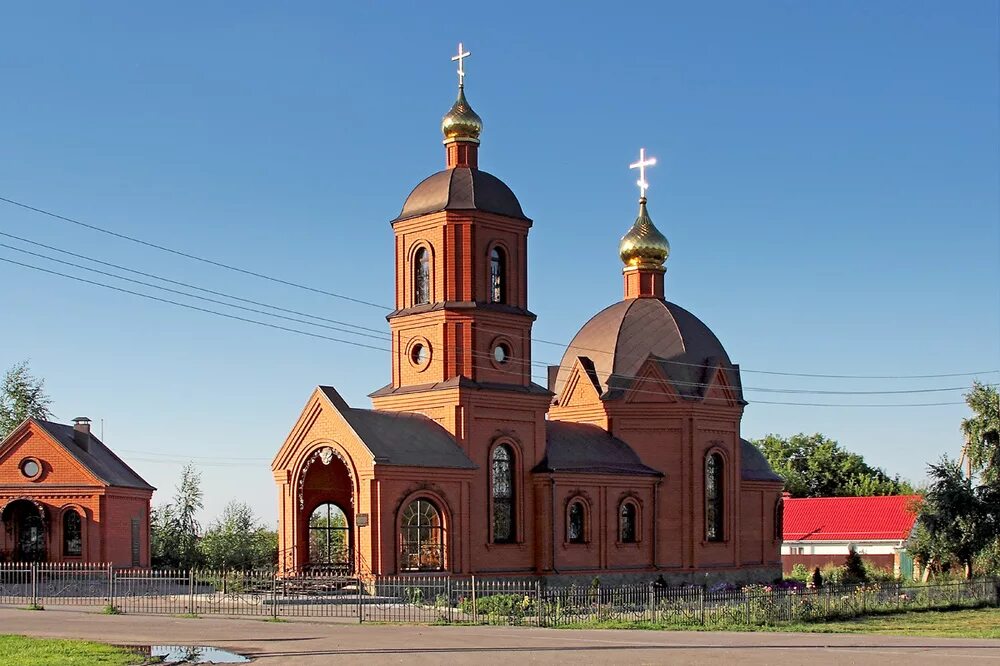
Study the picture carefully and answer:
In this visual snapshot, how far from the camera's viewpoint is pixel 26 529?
42188 mm

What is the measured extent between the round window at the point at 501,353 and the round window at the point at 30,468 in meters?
13.6

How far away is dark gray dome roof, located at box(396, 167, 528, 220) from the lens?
40.7 meters

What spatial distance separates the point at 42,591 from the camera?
37.5 metres

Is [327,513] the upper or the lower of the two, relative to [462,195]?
lower

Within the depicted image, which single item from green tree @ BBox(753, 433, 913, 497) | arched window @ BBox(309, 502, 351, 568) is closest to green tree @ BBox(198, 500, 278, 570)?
arched window @ BBox(309, 502, 351, 568)

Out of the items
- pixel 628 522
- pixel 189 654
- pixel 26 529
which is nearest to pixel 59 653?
pixel 189 654

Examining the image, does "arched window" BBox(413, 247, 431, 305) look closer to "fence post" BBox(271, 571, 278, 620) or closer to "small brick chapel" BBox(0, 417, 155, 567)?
"fence post" BBox(271, 571, 278, 620)

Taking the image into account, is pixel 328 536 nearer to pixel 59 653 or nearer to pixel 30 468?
pixel 30 468

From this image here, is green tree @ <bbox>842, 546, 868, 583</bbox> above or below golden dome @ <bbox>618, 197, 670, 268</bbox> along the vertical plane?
below

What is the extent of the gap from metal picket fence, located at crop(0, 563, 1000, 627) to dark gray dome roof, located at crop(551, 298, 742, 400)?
7893 mm

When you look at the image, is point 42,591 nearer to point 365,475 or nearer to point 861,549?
point 365,475

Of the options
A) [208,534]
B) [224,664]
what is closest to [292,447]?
[208,534]

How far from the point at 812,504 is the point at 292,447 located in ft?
108

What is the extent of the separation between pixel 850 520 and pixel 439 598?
3489cm
